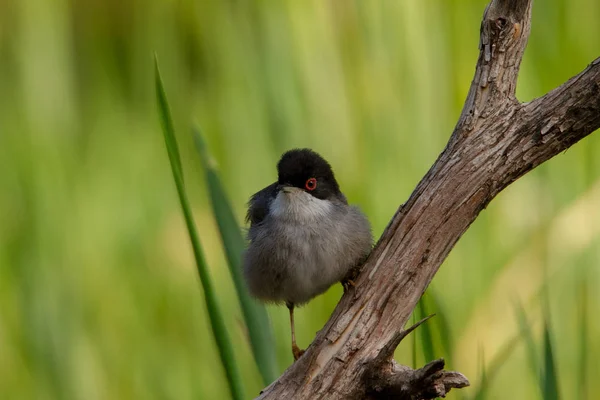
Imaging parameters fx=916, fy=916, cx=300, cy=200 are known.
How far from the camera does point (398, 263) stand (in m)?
2.46

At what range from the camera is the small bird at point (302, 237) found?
2979 mm

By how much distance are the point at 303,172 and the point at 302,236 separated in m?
0.26

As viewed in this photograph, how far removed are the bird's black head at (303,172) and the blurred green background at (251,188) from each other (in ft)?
1.96

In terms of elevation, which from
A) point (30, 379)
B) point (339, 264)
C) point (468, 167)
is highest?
point (468, 167)

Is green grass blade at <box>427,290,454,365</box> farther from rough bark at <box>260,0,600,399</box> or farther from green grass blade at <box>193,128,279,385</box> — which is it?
green grass blade at <box>193,128,279,385</box>

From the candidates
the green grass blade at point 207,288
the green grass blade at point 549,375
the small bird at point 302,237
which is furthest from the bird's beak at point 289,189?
the green grass blade at point 549,375

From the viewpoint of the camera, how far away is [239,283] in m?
2.80

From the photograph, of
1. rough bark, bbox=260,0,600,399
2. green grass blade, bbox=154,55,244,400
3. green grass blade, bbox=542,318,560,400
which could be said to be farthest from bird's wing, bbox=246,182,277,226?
green grass blade, bbox=542,318,560,400

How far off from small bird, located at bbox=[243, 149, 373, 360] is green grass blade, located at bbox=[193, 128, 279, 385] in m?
0.22

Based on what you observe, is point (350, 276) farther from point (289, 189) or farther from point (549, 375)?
point (549, 375)

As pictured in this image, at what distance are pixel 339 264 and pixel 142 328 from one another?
1579 mm

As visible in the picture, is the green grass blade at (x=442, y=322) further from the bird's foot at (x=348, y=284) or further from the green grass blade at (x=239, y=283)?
the green grass blade at (x=239, y=283)

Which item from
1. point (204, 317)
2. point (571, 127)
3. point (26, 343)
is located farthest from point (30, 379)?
point (571, 127)

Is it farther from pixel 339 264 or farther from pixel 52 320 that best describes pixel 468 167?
pixel 52 320
